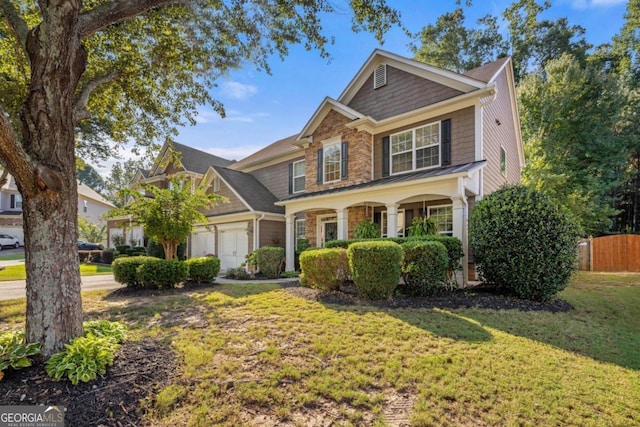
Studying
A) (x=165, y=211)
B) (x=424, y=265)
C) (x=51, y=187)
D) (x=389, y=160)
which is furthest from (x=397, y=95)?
(x=51, y=187)

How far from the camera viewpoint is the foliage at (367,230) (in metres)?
11.5

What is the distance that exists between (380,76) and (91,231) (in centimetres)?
3990

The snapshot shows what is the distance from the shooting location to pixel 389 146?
12.4m

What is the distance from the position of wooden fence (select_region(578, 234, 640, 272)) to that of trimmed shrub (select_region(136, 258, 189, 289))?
58.6 ft

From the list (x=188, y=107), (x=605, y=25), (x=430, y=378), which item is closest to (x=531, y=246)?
(x=430, y=378)

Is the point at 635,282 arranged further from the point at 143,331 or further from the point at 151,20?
the point at 151,20

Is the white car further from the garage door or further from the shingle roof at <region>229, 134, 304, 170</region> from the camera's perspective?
the garage door

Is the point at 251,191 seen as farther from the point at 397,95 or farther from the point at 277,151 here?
the point at 397,95

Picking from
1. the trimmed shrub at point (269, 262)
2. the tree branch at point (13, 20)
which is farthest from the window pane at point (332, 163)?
the tree branch at point (13, 20)

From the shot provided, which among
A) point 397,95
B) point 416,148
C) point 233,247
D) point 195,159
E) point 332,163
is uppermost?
point 397,95

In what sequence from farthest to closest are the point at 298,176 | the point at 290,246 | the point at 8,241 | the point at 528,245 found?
A: the point at 8,241 < the point at 298,176 < the point at 290,246 < the point at 528,245

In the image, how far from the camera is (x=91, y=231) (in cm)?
3788

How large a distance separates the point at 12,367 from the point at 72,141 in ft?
8.50

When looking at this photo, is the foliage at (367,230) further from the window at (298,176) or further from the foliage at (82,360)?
the foliage at (82,360)
